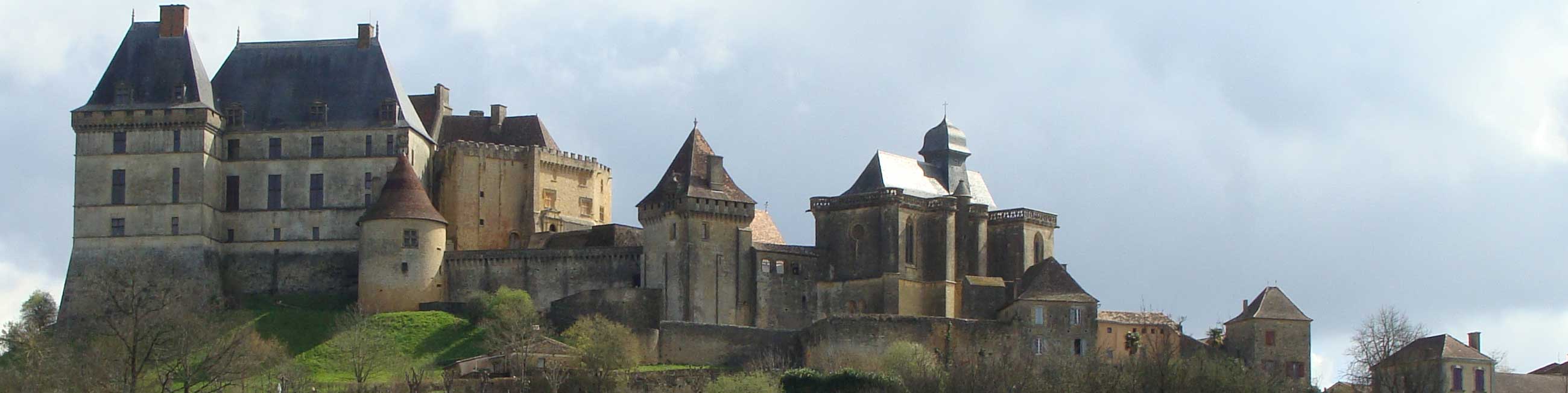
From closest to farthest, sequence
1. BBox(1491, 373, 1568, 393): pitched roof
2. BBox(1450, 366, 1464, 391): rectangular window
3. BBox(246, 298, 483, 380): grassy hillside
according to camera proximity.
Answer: BBox(246, 298, 483, 380): grassy hillside
BBox(1450, 366, 1464, 391): rectangular window
BBox(1491, 373, 1568, 393): pitched roof

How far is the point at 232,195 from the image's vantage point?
97.9 m

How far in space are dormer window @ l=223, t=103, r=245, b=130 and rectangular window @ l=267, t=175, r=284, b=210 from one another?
2.34 m

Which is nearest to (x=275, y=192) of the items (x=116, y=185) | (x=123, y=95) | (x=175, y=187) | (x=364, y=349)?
(x=175, y=187)

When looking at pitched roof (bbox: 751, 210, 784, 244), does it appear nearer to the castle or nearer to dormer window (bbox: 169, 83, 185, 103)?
the castle

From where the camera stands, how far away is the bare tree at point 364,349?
85.7 metres

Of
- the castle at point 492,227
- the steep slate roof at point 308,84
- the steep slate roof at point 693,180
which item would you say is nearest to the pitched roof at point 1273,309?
the castle at point 492,227

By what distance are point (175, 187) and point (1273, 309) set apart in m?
39.3

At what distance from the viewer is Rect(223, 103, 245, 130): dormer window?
9838 cm

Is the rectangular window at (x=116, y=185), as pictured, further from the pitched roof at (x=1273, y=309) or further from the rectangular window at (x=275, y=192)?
the pitched roof at (x=1273, y=309)

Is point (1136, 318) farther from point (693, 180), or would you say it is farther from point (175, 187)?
point (175, 187)

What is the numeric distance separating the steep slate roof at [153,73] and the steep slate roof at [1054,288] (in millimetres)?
30887

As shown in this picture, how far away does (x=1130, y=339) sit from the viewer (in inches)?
3661

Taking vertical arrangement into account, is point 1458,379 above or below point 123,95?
below

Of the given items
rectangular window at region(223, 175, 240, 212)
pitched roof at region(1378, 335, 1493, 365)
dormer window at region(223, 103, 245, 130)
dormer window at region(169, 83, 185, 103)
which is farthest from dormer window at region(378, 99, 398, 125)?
pitched roof at region(1378, 335, 1493, 365)
